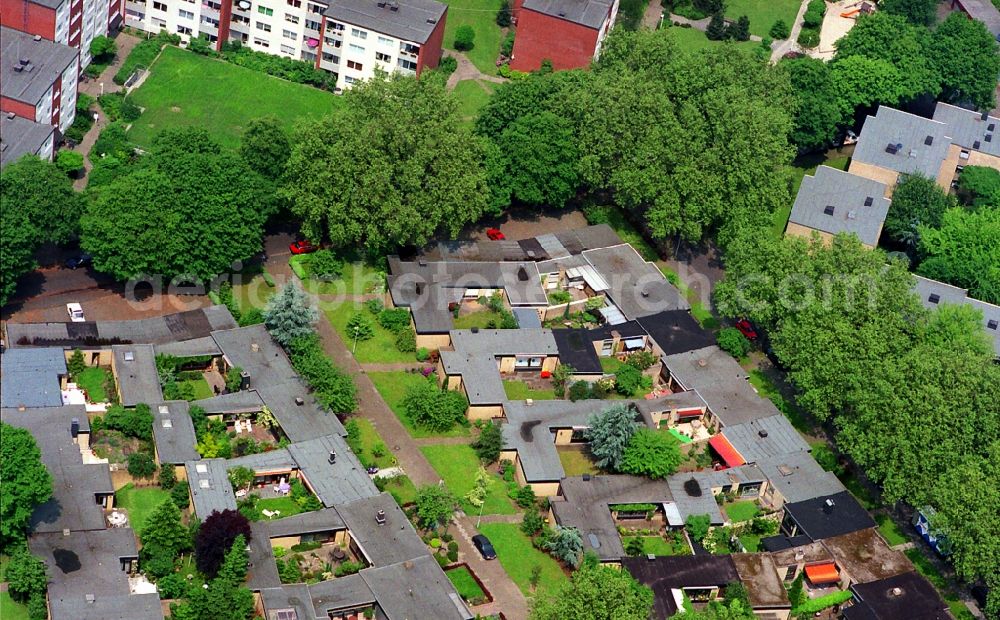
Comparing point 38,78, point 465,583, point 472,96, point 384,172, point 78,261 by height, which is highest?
point 472,96

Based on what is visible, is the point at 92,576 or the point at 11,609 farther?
the point at 92,576

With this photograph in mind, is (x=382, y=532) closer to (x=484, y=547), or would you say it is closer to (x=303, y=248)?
(x=484, y=547)

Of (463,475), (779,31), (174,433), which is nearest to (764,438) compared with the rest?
(463,475)

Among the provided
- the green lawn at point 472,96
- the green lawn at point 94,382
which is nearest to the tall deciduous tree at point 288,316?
the green lawn at point 94,382

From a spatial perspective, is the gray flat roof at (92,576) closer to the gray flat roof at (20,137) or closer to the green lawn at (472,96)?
the gray flat roof at (20,137)

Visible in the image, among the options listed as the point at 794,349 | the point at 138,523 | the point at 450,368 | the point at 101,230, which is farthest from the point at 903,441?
the point at 101,230

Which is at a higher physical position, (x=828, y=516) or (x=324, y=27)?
(x=324, y=27)

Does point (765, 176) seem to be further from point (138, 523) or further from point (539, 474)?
point (138, 523)
